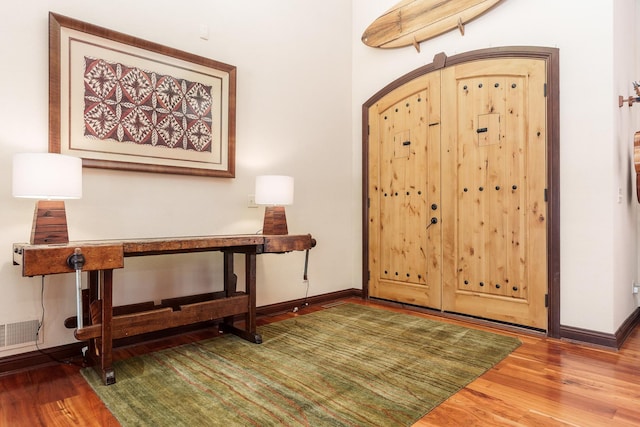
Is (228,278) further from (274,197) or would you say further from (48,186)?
(48,186)

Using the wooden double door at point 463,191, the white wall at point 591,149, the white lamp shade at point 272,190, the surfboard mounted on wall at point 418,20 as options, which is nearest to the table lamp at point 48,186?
the white lamp shade at point 272,190

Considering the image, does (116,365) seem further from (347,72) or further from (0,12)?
(347,72)

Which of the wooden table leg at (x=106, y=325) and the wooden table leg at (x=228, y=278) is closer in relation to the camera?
the wooden table leg at (x=106, y=325)

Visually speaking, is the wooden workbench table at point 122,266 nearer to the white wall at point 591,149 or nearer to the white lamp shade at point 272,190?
the white lamp shade at point 272,190

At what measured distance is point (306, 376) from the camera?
7.21 ft

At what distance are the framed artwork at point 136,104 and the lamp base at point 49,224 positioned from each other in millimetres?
431

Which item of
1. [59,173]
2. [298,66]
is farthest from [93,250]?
[298,66]

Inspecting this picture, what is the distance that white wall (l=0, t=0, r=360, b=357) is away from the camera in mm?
2326

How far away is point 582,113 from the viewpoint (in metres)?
2.81

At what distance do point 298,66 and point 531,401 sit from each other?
3376 millimetres

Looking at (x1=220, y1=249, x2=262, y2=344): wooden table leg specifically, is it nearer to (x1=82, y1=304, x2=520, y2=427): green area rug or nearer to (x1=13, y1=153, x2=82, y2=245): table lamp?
(x1=82, y1=304, x2=520, y2=427): green area rug

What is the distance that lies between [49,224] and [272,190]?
148 centimetres

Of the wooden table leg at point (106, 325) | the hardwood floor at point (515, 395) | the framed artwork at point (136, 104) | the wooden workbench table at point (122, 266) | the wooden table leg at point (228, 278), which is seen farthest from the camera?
the wooden table leg at point (228, 278)

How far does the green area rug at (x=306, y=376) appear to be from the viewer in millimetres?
1773
